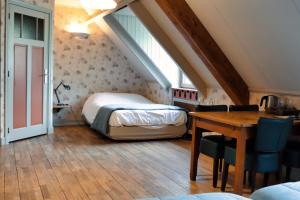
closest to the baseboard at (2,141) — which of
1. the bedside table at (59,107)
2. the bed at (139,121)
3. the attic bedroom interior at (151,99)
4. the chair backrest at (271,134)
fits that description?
the attic bedroom interior at (151,99)

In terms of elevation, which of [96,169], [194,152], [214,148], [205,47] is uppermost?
[205,47]

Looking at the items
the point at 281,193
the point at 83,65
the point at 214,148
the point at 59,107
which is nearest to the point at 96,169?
the point at 214,148

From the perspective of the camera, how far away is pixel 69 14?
717cm

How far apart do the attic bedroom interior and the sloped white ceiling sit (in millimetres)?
15

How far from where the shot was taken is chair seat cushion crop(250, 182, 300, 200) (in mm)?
1755

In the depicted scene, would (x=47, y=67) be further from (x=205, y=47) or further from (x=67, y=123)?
(x=205, y=47)

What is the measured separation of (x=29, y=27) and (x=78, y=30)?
1.43 metres

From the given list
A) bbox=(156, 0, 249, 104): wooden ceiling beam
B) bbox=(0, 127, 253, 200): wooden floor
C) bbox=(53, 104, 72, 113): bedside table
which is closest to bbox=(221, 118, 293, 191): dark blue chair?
bbox=(0, 127, 253, 200): wooden floor

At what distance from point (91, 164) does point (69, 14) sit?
3922 millimetres

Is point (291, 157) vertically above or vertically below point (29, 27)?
below

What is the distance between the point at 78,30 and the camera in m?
6.93

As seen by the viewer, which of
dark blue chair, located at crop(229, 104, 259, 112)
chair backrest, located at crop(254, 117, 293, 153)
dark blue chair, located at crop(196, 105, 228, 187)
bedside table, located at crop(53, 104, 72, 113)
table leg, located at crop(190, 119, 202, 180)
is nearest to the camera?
chair backrest, located at crop(254, 117, 293, 153)

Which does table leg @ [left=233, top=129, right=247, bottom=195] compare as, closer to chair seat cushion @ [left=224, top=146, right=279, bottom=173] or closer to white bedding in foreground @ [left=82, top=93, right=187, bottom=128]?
chair seat cushion @ [left=224, top=146, right=279, bottom=173]

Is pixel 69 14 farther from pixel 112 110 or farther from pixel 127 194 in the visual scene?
pixel 127 194
